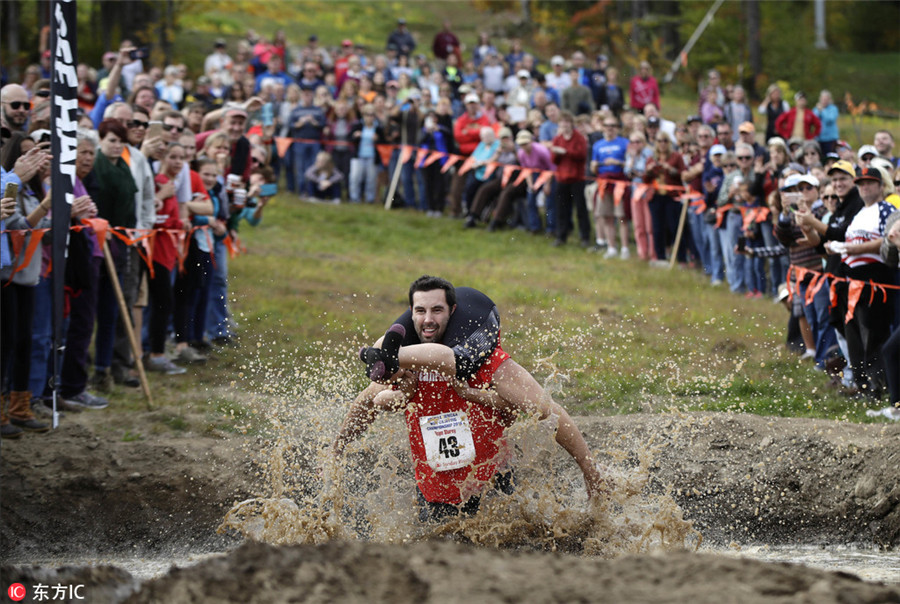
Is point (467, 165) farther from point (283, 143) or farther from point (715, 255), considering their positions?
point (715, 255)

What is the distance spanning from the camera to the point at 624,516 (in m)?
7.09

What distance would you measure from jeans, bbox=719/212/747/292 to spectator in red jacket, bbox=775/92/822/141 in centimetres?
506

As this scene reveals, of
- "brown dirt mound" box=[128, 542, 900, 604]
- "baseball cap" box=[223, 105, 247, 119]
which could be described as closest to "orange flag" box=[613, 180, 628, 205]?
"baseball cap" box=[223, 105, 247, 119]

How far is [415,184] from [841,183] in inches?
521

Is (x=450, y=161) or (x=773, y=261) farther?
(x=450, y=161)

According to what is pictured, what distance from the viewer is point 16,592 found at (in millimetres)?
5199

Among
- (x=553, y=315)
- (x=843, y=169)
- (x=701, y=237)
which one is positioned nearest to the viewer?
(x=843, y=169)

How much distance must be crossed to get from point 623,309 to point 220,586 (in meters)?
8.93

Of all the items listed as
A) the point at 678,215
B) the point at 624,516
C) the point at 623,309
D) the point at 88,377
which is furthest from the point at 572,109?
the point at 624,516

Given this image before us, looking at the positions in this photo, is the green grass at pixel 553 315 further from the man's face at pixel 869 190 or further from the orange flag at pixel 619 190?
the man's face at pixel 869 190

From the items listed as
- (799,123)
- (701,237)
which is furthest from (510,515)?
(799,123)

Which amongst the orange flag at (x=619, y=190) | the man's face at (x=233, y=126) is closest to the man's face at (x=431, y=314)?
the man's face at (x=233, y=126)

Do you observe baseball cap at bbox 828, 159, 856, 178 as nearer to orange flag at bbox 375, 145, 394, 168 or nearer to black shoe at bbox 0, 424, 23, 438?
black shoe at bbox 0, 424, 23, 438

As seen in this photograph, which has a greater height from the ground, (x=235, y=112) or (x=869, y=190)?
(x=235, y=112)
